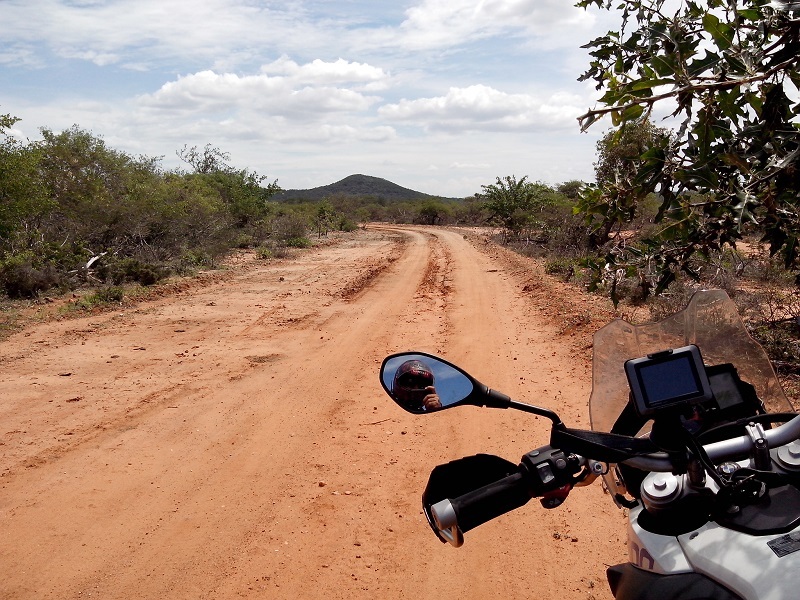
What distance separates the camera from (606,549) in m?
3.95

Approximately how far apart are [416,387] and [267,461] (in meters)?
3.87

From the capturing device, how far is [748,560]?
1.38m

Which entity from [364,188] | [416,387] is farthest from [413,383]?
[364,188]

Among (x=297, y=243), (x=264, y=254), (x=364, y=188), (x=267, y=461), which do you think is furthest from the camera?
(x=364, y=188)

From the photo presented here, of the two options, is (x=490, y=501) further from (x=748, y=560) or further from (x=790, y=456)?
(x=790, y=456)

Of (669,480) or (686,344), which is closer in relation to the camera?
(669,480)

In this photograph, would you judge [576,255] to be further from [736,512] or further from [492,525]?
[736,512]

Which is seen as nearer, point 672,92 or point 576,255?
point 672,92

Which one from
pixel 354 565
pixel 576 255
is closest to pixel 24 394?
pixel 354 565

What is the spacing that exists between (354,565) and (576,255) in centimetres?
1571

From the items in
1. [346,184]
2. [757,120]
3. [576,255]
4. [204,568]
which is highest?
[346,184]

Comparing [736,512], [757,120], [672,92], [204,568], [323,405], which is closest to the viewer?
[736,512]

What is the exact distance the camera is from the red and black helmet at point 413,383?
1.72 meters

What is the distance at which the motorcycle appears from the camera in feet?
4.61
